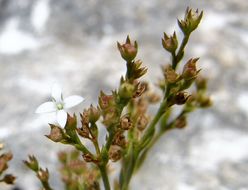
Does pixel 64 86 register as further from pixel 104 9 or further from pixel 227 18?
pixel 227 18

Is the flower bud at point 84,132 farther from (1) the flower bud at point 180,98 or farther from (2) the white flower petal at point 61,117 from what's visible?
(1) the flower bud at point 180,98

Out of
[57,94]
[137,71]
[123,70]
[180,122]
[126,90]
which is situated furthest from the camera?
[123,70]

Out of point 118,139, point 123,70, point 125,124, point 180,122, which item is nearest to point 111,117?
point 125,124

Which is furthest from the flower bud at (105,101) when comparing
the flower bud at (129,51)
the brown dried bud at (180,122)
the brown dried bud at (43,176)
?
the brown dried bud at (180,122)

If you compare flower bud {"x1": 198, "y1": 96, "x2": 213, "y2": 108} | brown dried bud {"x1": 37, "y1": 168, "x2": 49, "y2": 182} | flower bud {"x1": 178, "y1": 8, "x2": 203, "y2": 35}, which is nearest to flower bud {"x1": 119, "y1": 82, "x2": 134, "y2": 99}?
flower bud {"x1": 178, "y1": 8, "x2": 203, "y2": 35}

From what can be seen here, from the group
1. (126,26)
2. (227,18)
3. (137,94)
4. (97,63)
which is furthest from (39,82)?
(137,94)

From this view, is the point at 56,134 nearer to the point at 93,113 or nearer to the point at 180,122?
the point at 93,113
